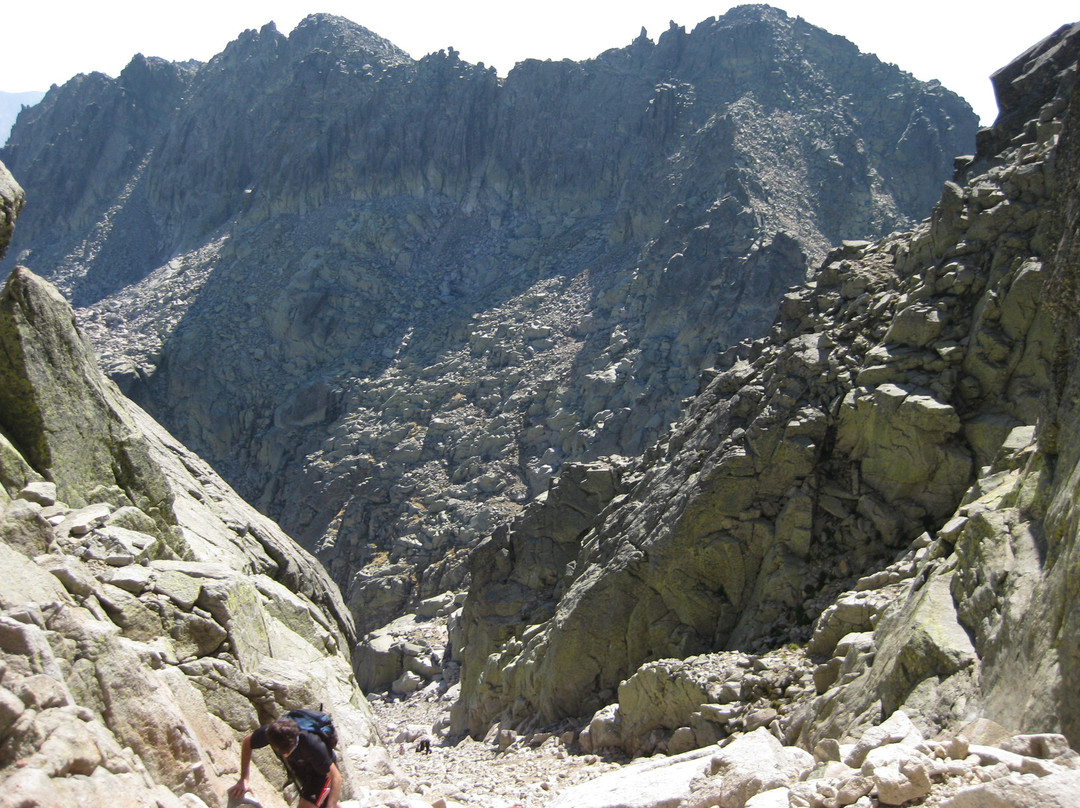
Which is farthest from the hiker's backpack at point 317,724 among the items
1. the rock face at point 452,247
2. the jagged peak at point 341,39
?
the jagged peak at point 341,39

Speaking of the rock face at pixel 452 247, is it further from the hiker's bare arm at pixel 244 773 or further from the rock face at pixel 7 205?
the hiker's bare arm at pixel 244 773

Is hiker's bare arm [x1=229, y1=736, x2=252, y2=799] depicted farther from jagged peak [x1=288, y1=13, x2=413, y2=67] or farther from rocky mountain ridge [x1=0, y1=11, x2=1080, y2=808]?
jagged peak [x1=288, y1=13, x2=413, y2=67]

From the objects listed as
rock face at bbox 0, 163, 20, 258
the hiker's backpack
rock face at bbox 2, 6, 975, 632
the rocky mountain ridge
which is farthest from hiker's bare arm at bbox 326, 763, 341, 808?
rock face at bbox 2, 6, 975, 632

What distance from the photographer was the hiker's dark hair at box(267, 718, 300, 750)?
7.46 metres

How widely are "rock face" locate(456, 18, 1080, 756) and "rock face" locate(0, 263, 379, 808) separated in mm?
6510

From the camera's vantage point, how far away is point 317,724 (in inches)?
305

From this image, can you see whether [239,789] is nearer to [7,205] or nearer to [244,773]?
[244,773]

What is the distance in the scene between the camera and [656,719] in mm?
16891

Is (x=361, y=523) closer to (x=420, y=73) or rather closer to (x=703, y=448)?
(x=703, y=448)

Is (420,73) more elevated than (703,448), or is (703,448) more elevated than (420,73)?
(420,73)

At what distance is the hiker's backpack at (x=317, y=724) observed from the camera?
7.68 metres

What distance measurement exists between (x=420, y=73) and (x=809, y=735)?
69.5 m

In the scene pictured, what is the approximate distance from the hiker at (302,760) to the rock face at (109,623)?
0.48 meters

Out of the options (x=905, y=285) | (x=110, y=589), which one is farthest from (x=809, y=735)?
(x=905, y=285)
